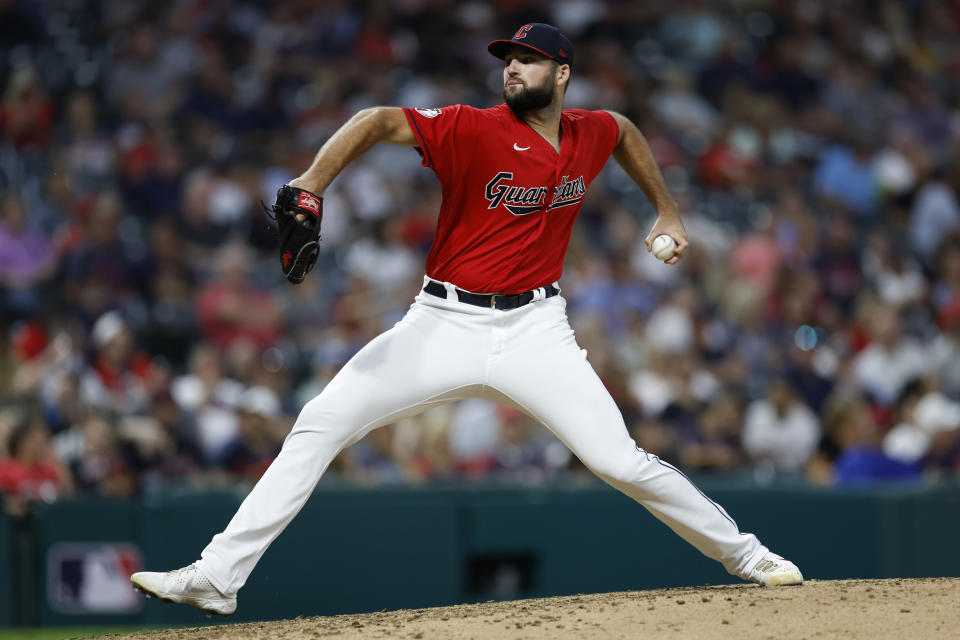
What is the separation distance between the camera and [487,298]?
4.60 m

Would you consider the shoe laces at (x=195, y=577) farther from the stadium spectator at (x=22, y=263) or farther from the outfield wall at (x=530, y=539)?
the stadium spectator at (x=22, y=263)

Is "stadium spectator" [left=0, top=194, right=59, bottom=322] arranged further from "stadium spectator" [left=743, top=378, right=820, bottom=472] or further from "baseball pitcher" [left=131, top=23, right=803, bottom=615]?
"baseball pitcher" [left=131, top=23, right=803, bottom=615]

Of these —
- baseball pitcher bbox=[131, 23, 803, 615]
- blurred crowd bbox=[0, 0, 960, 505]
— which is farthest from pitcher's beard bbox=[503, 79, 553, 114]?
blurred crowd bbox=[0, 0, 960, 505]

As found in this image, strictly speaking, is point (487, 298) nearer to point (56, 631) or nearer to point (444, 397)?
point (444, 397)

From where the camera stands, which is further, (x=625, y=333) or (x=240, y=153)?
(x=240, y=153)

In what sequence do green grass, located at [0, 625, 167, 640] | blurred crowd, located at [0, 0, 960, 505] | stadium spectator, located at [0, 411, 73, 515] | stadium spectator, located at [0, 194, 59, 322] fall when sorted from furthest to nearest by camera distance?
1. stadium spectator, located at [0, 194, 59, 322]
2. blurred crowd, located at [0, 0, 960, 505]
3. stadium spectator, located at [0, 411, 73, 515]
4. green grass, located at [0, 625, 167, 640]

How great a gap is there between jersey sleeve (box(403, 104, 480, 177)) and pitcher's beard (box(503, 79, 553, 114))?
0.17 m

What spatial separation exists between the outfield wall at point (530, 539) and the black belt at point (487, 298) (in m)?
3.43

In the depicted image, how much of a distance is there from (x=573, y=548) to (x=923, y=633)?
3814mm

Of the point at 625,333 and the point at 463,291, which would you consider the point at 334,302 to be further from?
the point at 463,291

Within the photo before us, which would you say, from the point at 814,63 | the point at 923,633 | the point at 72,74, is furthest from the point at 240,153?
the point at 923,633

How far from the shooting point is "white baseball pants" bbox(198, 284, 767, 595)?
441 centimetres

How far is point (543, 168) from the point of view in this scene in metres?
4.62

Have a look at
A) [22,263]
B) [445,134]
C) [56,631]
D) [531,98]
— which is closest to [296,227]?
[445,134]
